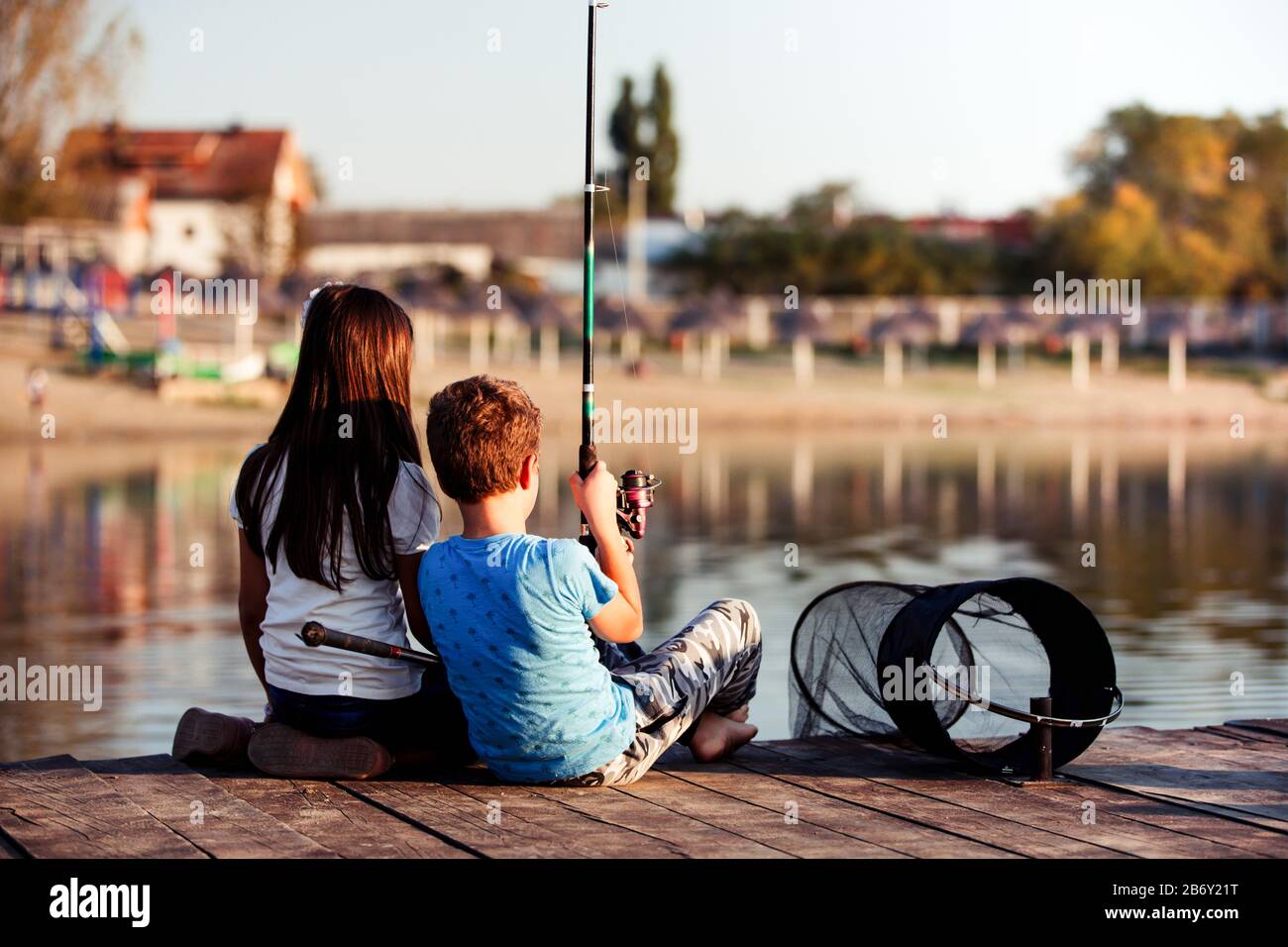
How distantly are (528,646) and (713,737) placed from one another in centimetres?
90

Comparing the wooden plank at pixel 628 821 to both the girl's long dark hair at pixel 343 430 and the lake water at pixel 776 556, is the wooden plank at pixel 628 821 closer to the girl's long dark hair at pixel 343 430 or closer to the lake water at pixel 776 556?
the girl's long dark hair at pixel 343 430

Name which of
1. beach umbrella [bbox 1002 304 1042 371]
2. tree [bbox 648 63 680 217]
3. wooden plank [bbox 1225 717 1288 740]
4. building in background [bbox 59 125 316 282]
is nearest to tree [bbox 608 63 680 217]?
tree [bbox 648 63 680 217]

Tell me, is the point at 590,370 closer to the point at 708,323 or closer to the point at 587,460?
the point at 587,460

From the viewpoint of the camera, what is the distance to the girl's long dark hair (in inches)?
173

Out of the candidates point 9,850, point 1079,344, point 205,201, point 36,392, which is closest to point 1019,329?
point 1079,344

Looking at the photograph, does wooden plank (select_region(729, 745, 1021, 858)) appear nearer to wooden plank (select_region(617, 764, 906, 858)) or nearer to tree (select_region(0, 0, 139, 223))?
wooden plank (select_region(617, 764, 906, 858))

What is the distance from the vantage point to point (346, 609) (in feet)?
15.0

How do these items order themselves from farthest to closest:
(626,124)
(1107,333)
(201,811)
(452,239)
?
(626,124) < (452,239) < (1107,333) < (201,811)

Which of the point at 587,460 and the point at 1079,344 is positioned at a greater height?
the point at 1079,344

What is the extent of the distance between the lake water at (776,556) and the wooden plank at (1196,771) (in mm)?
2578

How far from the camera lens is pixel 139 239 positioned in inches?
2329

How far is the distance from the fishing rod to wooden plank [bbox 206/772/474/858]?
91 centimetres

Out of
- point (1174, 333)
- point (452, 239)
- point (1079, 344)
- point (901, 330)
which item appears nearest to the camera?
point (901, 330)
